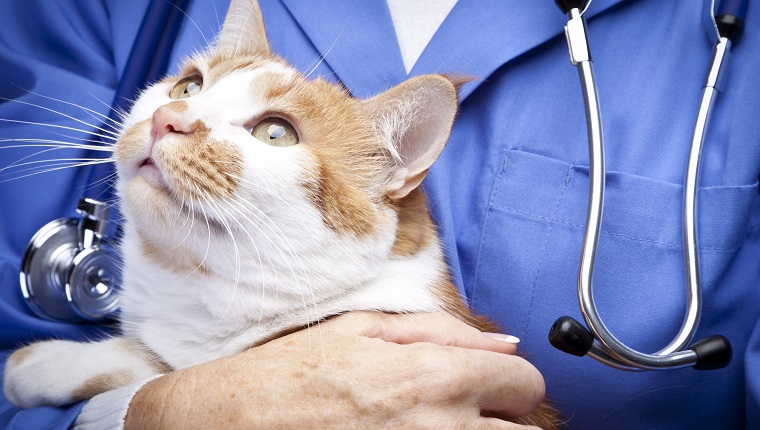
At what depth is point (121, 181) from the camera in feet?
3.00

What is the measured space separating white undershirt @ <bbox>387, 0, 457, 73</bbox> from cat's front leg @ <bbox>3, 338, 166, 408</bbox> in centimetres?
75

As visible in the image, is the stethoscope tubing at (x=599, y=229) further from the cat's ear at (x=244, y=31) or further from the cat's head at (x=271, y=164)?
the cat's ear at (x=244, y=31)

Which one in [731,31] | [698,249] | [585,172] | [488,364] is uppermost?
[731,31]

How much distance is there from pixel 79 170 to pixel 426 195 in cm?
71

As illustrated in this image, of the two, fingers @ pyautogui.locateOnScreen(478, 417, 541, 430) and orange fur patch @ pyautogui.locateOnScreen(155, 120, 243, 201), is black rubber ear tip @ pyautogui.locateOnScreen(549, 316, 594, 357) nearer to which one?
fingers @ pyautogui.locateOnScreen(478, 417, 541, 430)

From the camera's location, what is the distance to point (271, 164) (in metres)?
0.87

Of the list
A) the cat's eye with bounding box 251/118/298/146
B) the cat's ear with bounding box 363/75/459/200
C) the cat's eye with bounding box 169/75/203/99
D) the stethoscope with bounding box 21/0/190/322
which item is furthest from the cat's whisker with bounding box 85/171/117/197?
the cat's ear with bounding box 363/75/459/200

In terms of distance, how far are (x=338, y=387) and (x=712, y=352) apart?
0.53 m

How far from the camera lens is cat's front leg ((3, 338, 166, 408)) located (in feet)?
3.17

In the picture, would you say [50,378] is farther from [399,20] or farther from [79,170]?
[399,20]

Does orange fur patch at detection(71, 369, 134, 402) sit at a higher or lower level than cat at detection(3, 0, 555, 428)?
lower

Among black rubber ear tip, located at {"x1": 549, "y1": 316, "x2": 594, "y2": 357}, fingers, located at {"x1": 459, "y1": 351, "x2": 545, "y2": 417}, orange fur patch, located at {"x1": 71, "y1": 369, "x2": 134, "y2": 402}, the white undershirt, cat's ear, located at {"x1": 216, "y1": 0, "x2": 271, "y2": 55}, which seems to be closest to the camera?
black rubber ear tip, located at {"x1": 549, "y1": 316, "x2": 594, "y2": 357}

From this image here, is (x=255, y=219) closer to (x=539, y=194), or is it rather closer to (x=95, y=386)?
(x=95, y=386)

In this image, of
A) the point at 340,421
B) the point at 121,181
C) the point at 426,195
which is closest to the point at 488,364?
the point at 340,421
